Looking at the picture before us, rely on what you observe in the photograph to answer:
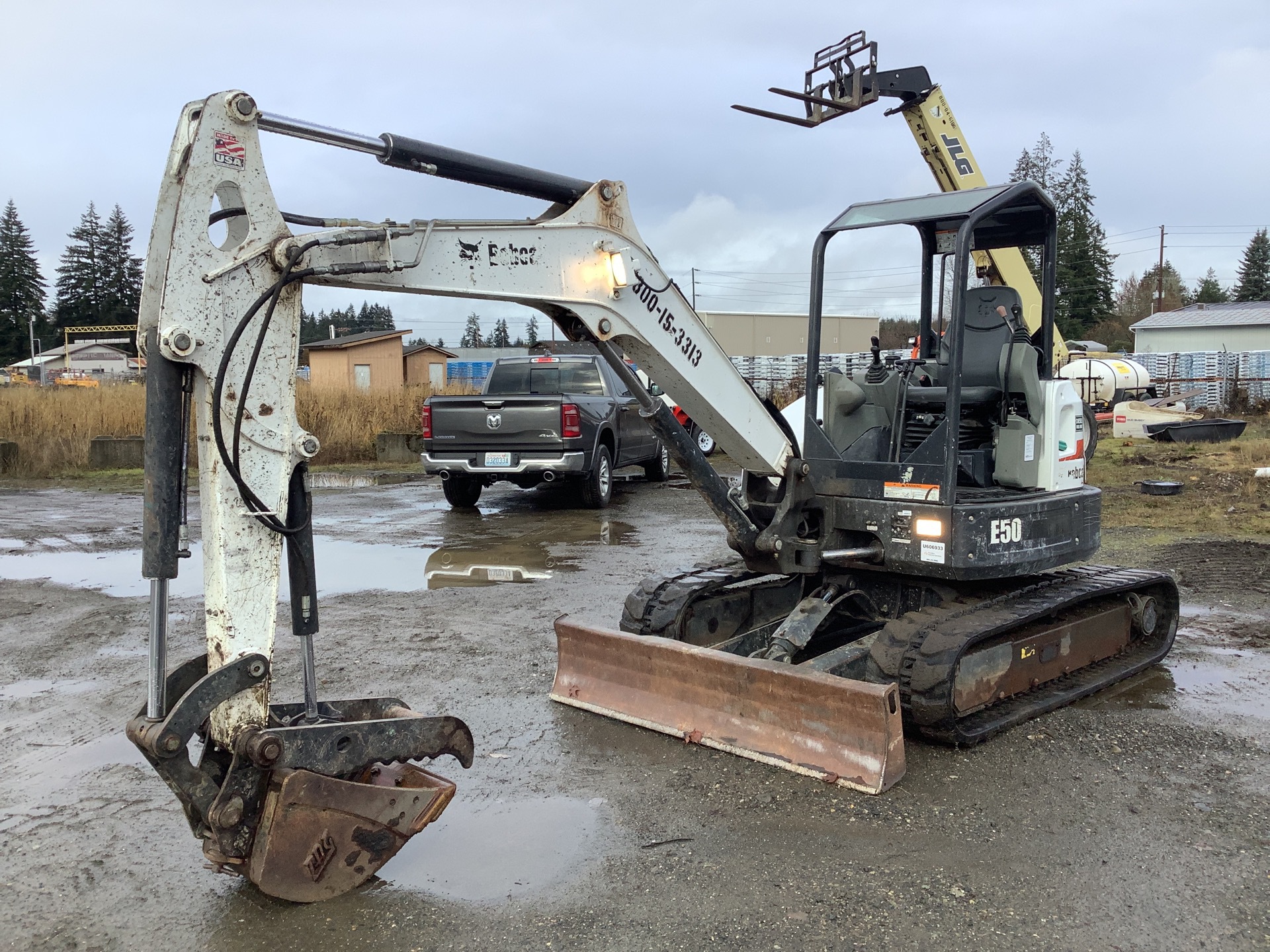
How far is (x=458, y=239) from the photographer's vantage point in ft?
14.4

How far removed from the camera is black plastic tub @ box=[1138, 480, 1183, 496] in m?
14.5

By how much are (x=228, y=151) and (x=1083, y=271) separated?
72.4m

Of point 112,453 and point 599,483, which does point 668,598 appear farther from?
point 112,453

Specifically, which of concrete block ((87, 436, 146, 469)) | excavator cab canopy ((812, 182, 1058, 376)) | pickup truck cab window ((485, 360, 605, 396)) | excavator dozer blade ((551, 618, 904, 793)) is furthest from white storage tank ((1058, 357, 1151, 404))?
excavator dozer blade ((551, 618, 904, 793))

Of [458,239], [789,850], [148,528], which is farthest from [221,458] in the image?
[789,850]

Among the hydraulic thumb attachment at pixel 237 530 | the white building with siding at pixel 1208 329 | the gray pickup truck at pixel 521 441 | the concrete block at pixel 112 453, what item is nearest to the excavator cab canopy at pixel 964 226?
the hydraulic thumb attachment at pixel 237 530

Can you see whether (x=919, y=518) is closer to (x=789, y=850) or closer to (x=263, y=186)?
(x=789, y=850)

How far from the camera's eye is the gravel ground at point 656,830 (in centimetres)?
366

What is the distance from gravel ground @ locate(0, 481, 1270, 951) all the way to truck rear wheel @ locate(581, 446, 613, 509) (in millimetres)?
6547

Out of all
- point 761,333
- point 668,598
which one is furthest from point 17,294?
point 668,598

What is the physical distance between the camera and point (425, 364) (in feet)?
197

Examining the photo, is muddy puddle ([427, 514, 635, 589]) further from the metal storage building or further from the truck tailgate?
the metal storage building

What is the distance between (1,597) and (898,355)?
751 centimetres

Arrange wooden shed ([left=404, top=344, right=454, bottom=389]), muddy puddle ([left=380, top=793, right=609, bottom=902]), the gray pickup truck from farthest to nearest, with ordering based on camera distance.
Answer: wooden shed ([left=404, top=344, right=454, bottom=389]) < the gray pickup truck < muddy puddle ([left=380, top=793, right=609, bottom=902])
